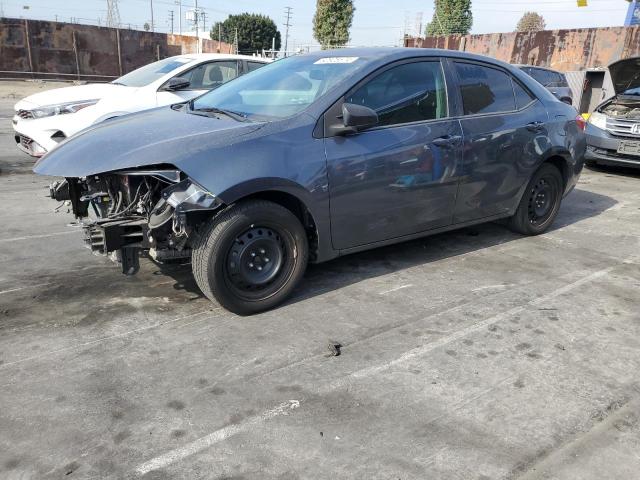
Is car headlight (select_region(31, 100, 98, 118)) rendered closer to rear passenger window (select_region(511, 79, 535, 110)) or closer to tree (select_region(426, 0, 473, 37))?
rear passenger window (select_region(511, 79, 535, 110))

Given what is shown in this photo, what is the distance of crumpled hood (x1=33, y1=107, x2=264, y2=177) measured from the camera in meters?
3.26

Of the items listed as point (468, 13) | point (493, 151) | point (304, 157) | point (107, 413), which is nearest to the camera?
point (107, 413)

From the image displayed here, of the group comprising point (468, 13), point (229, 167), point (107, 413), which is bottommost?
point (107, 413)

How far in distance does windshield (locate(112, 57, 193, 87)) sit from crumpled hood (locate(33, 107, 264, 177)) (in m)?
4.24

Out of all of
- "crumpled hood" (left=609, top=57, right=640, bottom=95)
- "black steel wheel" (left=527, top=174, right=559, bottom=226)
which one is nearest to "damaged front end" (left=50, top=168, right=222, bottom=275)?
"black steel wheel" (left=527, top=174, right=559, bottom=226)

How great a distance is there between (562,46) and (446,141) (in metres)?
18.1

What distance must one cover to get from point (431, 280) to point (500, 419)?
1.79 meters

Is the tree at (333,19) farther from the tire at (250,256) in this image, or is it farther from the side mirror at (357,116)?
the tire at (250,256)

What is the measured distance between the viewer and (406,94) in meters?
4.14

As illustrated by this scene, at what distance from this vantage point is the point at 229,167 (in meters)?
3.29

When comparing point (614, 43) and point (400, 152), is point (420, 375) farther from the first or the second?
point (614, 43)

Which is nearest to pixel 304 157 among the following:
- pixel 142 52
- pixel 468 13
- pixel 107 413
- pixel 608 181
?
pixel 107 413

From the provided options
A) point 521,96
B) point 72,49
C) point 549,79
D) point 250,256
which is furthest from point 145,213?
point 72,49

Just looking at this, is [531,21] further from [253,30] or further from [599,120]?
[599,120]
